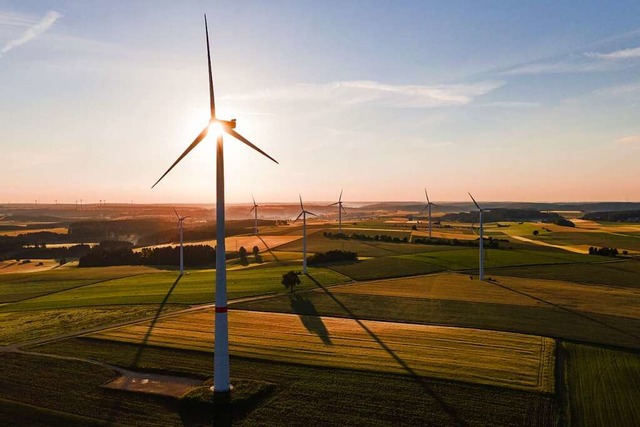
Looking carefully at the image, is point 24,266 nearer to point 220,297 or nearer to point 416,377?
point 220,297

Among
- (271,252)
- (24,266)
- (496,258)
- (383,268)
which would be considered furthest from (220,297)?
(24,266)

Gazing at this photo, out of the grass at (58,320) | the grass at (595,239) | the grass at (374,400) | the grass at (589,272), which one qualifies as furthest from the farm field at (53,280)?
the grass at (595,239)

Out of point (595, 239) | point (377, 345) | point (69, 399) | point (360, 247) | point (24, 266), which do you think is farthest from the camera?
point (595, 239)

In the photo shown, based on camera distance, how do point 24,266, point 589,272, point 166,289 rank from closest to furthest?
point 166,289 → point 589,272 → point 24,266

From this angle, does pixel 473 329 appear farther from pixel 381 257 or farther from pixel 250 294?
pixel 381 257

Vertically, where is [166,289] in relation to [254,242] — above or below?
below

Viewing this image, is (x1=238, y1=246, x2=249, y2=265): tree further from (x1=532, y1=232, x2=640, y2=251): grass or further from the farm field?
(x1=532, y1=232, x2=640, y2=251): grass
